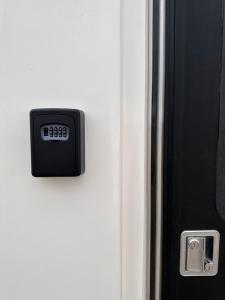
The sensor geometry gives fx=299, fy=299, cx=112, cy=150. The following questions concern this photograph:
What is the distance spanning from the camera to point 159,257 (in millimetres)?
631

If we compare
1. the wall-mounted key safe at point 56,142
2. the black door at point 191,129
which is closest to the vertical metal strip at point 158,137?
the black door at point 191,129

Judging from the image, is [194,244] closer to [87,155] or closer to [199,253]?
Result: [199,253]

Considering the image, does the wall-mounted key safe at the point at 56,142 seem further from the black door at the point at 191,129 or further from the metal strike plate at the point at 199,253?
the metal strike plate at the point at 199,253

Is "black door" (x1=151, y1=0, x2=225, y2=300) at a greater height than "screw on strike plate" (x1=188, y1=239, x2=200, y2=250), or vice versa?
"black door" (x1=151, y1=0, x2=225, y2=300)

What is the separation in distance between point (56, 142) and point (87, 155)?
68mm

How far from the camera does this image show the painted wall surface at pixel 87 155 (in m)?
0.58

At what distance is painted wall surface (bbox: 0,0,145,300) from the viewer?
22.8 inches

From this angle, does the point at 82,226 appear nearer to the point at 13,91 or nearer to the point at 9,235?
the point at 9,235

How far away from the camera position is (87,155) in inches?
24.0

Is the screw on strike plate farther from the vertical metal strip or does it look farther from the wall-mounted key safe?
the wall-mounted key safe

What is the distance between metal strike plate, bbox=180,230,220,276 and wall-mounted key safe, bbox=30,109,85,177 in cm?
27

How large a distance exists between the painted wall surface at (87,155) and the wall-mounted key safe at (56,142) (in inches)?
0.9

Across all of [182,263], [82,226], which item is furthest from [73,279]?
[182,263]

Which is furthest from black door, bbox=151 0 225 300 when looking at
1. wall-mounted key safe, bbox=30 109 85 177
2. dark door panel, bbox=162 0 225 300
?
wall-mounted key safe, bbox=30 109 85 177
